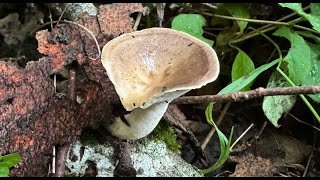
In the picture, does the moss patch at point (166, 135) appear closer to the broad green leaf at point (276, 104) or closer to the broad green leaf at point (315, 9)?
the broad green leaf at point (276, 104)

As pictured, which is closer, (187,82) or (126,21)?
(187,82)

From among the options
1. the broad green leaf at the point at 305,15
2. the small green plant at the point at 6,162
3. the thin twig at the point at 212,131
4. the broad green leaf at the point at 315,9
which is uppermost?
the broad green leaf at the point at 305,15

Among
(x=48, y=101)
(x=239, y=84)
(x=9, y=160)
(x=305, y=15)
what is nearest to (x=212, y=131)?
(x=239, y=84)

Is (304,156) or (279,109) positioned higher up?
(279,109)

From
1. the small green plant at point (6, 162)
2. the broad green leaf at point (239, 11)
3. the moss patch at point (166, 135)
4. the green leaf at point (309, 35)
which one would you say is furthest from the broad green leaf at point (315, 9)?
the small green plant at point (6, 162)

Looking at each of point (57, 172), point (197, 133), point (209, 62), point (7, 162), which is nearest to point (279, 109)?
point (197, 133)

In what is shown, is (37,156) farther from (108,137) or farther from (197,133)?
(197,133)

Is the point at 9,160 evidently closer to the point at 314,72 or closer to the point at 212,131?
the point at 212,131

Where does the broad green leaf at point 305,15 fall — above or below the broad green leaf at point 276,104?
above
